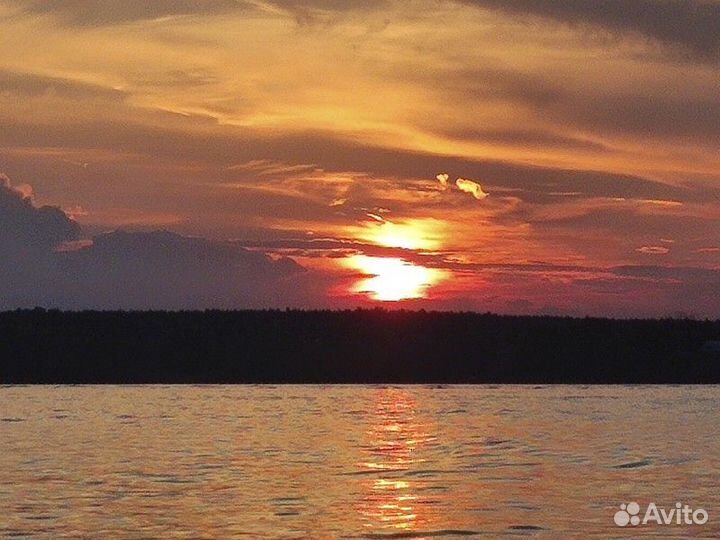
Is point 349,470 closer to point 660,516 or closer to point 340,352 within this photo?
point 660,516

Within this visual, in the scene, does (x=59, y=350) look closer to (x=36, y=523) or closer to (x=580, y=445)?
(x=580, y=445)

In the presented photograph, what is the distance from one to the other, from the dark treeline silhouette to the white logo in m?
93.1

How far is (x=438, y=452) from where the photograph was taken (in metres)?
51.7

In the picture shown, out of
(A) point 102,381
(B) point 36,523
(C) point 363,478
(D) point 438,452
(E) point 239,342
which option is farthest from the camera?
(E) point 239,342

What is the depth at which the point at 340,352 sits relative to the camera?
441 ft

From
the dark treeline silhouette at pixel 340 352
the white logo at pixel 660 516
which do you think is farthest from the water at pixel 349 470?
the dark treeline silhouette at pixel 340 352

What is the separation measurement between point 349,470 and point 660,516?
12.9 meters

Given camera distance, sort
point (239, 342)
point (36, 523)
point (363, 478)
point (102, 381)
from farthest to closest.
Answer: point (239, 342), point (102, 381), point (363, 478), point (36, 523)

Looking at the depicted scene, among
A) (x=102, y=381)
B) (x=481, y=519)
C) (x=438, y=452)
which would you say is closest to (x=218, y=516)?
(x=481, y=519)

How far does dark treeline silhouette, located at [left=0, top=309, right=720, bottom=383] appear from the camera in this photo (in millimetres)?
130500

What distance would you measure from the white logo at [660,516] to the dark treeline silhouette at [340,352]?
93097mm

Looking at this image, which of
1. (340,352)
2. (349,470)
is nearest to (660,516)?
(349,470)

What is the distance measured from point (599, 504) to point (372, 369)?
314 feet

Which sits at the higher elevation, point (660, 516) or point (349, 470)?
point (349, 470)
